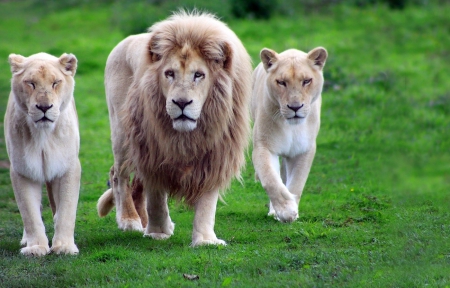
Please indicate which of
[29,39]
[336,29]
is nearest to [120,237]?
[336,29]

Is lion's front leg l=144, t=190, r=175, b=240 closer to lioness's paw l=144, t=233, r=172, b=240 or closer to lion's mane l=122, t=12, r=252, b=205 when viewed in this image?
lioness's paw l=144, t=233, r=172, b=240

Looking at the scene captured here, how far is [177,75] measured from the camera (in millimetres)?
5766

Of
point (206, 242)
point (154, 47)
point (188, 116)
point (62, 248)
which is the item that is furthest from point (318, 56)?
point (62, 248)

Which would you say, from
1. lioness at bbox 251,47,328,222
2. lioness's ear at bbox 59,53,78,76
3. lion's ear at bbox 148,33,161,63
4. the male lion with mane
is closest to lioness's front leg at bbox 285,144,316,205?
lioness at bbox 251,47,328,222

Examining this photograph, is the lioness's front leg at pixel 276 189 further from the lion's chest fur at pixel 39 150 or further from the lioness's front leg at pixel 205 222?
the lion's chest fur at pixel 39 150

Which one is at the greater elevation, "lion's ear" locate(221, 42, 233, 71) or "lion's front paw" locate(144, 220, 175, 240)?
"lion's ear" locate(221, 42, 233, 71)

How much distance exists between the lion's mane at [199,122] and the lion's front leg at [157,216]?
128mm

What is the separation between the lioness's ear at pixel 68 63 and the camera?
6.01 m

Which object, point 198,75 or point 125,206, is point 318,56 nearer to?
point 198,75

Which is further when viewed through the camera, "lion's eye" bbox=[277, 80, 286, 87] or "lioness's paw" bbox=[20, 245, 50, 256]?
"lion's eye" bbox=[277, 80, 286, 87]

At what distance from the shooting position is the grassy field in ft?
17.3

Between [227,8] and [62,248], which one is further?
[227,8]

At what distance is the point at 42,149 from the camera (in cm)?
593

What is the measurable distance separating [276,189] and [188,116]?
3.70 ft
